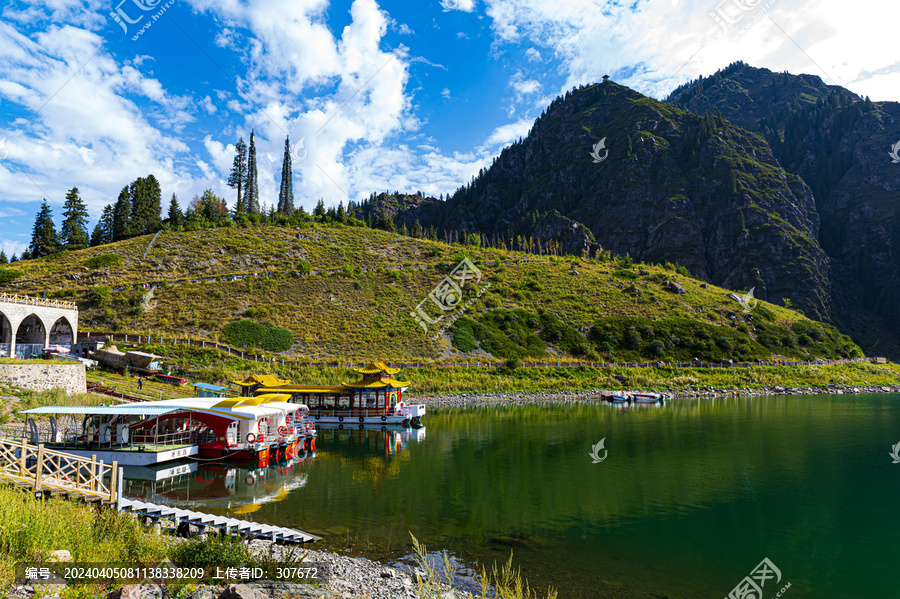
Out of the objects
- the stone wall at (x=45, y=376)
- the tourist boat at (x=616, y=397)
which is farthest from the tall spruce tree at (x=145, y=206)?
the tourist boat at (x=616, y=397)

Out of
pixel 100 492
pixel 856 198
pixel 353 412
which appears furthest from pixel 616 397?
pixel 856 198

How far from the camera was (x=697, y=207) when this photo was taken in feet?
505

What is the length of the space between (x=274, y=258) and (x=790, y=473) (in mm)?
76583

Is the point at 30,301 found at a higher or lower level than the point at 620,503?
higher

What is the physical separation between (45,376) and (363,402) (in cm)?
2042

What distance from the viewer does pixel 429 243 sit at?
98.9 m

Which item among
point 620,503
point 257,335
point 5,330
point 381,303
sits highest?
point 381,303

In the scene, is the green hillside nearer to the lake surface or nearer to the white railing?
the white railing

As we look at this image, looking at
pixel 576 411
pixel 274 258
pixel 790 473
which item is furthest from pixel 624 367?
pixel 274 258

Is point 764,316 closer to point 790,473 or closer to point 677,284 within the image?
point 677,284

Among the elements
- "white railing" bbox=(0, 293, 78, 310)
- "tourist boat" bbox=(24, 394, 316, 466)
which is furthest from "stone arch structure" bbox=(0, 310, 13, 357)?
"tourist boat" bbox=(24, 394, 316, 466)

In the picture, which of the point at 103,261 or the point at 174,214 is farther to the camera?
the point at 174,214

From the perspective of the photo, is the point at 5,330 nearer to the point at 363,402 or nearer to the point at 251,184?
the point at 363,402

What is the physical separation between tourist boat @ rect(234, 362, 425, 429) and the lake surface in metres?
5.02
